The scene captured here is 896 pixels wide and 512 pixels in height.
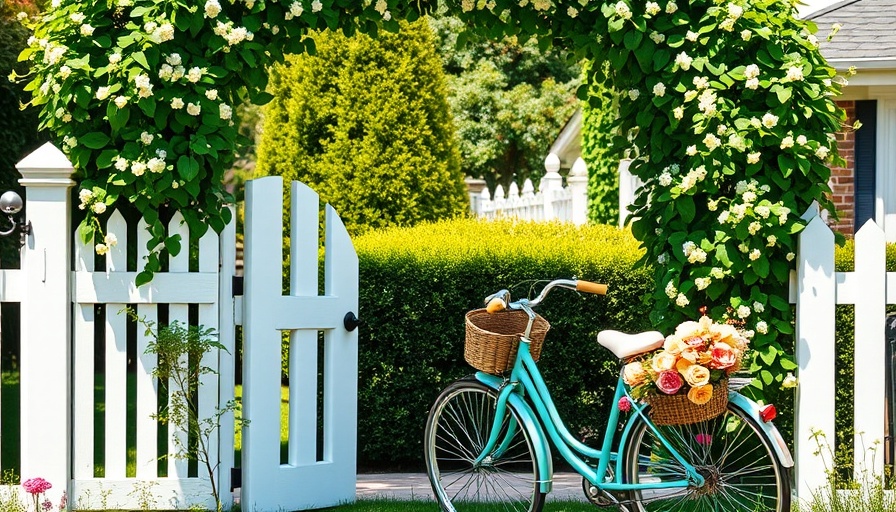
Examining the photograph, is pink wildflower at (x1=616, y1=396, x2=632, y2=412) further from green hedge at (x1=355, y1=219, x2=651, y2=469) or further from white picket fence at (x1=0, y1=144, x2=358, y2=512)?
green hedge at (x1=355, y1=219, x2=651, y2=469)

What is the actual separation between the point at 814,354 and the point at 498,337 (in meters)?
1.44

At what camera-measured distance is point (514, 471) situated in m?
5.98

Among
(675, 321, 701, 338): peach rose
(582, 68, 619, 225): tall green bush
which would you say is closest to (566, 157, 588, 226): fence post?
(582, 68, 619, 225): tall green bush

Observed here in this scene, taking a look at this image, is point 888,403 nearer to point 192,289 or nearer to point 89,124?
point 192,289

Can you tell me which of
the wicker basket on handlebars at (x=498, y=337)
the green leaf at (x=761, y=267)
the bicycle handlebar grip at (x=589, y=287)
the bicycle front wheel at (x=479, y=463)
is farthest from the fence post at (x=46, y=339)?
the green leaf at (x=761, y=267)

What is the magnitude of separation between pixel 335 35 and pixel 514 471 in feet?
13.9

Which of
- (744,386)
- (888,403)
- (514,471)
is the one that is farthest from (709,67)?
(514,471)

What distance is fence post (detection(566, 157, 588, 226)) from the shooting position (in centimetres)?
1170

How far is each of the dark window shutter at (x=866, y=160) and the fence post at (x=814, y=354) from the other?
3920 millimetres

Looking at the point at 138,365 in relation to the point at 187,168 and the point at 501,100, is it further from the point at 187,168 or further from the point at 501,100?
the point at 501,100

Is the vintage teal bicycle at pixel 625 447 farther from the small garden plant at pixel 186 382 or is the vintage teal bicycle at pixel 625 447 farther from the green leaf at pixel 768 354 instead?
the small garden plant at pixel 186 382

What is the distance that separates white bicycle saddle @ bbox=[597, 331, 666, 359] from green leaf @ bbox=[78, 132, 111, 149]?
7.58 ft

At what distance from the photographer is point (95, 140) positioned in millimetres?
4121

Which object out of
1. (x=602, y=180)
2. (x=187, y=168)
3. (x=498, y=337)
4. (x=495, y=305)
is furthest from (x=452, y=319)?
(x=602, y=180)
